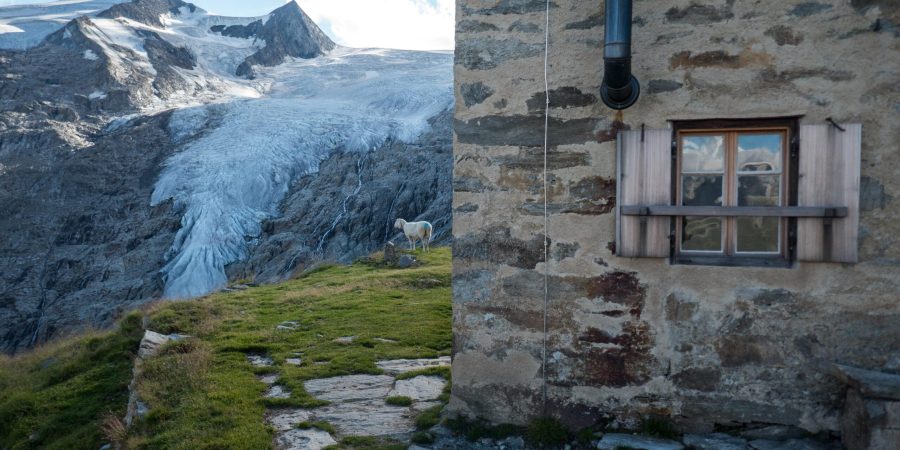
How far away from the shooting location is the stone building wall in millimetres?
4152

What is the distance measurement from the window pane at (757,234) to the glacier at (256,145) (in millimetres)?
22528

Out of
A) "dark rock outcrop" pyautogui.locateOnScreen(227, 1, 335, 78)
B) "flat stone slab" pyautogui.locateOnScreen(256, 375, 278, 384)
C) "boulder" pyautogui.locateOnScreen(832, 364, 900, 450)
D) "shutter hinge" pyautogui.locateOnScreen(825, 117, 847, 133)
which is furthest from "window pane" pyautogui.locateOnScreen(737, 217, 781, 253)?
"dark rock outcrop" pyautogui.locateOnScreen(227, 1, 335, 78)

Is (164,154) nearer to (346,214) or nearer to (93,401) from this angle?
(346,214)

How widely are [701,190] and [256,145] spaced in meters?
30.4

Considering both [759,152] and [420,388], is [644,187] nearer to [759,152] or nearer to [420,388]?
[759,152]

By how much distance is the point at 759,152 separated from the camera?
442 centimetres

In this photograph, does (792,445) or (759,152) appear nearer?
(792,445)

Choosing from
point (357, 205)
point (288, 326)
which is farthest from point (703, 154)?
point (357, 205)

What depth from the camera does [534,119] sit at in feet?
15.9

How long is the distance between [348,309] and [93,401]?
391 cm

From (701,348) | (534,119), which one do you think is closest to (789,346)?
(701,348)

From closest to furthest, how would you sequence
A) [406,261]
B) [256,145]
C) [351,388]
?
[351,388] → [406,261] → [256,145]

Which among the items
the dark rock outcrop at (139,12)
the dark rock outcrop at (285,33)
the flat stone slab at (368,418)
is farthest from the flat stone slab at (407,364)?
the dark rock outcrop at (139,12)

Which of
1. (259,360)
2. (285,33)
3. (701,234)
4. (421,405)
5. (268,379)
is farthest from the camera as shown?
(285,33)
